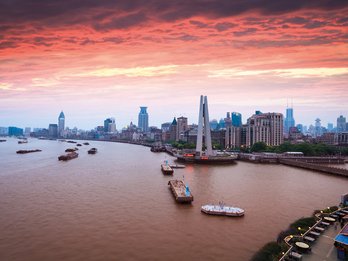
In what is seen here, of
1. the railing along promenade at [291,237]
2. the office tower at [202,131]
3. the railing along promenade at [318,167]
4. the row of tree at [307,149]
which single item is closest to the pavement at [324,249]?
the railing along promenade at [291,237]

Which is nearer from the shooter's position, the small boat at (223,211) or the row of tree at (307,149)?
the small boat at (223,211)

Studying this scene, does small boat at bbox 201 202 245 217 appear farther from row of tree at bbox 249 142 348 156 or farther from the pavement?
row of tree at bbox 249 142 348 156

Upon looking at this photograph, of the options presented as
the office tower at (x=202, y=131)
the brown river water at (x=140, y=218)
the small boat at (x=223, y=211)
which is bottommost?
the brown river water at (x=140, y=218)

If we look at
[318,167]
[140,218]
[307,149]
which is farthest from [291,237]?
[307,149]

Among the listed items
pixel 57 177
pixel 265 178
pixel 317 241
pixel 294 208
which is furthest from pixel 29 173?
pixel 317 241

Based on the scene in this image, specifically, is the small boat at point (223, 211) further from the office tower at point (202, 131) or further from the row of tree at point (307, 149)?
the row of tree at point (307, 149)

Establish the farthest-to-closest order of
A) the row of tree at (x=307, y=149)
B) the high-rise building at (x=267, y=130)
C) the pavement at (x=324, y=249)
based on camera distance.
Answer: the high-rise building at (x=267, y=130) → the row of tree at (x=307, y=149) → the pavement at (x=324, y=249)

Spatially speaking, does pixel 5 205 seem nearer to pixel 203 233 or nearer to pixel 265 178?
pixel 203 233

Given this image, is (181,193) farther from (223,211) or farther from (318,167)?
(318,167)
